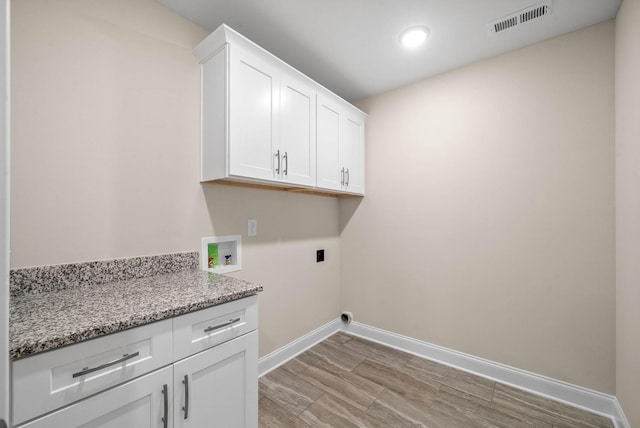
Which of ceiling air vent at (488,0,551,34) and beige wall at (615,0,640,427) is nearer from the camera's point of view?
beige wall at (615,0,640,427)

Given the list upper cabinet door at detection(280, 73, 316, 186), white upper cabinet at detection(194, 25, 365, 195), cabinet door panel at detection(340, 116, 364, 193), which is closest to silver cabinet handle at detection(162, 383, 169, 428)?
white upper cabinet at detection(194, 25, 365, 195)

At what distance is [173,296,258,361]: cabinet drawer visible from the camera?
1.02m

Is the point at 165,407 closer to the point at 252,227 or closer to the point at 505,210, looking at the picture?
the point at 252,227

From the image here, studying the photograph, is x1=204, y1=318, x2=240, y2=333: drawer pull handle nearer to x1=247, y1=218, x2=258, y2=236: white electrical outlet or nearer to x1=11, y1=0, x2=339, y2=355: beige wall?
x1=11, y1=0, x2=339, y2=355: beige wall

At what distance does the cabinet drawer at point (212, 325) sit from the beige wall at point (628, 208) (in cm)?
189

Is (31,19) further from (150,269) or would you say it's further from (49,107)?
(150,269)

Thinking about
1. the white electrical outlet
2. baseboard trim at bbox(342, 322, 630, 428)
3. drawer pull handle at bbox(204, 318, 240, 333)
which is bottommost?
baseboard trim at bbox(342, 322, 630, 428)

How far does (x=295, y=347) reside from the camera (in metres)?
2.28

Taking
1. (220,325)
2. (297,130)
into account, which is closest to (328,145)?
(297,130)

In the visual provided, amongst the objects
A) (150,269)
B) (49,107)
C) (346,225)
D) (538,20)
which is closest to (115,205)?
(150,269)

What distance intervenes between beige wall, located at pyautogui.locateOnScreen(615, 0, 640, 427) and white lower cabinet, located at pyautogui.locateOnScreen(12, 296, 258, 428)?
192 centimetres

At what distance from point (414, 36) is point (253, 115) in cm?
120

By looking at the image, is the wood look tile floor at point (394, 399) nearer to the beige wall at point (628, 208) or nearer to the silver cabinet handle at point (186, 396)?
the beige wall at point (628, 208)

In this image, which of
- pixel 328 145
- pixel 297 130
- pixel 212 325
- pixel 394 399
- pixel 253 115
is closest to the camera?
pixel 212 325
